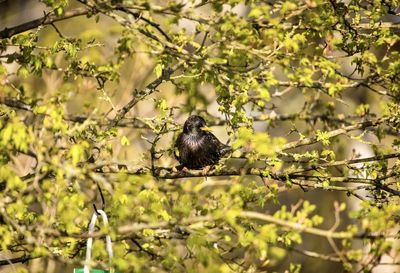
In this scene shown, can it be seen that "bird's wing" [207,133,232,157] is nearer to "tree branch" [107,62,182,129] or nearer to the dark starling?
the dark starling

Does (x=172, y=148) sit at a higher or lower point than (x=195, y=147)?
lower

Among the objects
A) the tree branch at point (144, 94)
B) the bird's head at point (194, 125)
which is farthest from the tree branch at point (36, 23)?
the bird's head at point (194, 125)

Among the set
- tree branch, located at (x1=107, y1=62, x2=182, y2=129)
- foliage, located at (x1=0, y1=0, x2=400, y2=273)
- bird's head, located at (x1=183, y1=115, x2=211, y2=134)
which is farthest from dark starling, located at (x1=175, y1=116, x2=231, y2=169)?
tree branch, located at (x1=107, y1=62, x2=182, y2=129)

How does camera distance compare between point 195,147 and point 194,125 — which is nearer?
point 195,147

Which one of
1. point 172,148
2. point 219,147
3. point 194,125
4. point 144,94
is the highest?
point 194,125

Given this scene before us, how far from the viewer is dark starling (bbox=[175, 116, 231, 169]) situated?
822 cm

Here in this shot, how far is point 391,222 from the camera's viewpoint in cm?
434

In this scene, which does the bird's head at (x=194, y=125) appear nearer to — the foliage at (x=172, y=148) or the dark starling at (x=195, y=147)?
the dark starling at (x=195, y=147)

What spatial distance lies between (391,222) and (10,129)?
6.96 feet

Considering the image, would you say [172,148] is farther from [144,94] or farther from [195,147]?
[195,147]

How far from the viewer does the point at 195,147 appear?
8328mm

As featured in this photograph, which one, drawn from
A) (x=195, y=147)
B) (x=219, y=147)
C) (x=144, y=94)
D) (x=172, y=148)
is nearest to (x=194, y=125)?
(x=195, y=147)

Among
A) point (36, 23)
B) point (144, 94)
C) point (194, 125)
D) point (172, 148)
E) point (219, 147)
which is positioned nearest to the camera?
point (36, 23)

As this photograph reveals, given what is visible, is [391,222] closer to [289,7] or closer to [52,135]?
[289,7]
